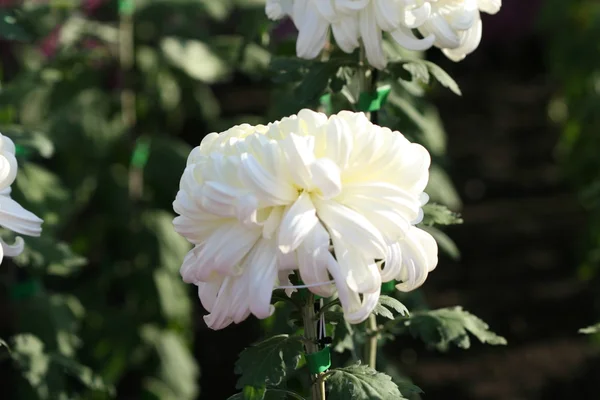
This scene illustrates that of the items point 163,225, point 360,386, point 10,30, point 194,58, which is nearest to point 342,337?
point 360,386

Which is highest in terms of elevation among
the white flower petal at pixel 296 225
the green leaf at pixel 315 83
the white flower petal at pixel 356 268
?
the white flower petal at pixel 296 225

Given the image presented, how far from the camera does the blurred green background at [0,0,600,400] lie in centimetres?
249

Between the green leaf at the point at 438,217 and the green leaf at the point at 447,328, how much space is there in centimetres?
18

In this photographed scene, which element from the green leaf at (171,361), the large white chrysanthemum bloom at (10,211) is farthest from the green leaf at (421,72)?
the green leaf at (171,361)

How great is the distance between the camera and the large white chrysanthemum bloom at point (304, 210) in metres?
1.25

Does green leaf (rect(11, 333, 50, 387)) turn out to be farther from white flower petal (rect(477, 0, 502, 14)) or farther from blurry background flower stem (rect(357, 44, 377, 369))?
white flower petal (rect(477, 0, 502, 14))

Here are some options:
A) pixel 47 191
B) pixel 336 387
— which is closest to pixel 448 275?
pixel 47 191

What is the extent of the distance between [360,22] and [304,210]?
52cm

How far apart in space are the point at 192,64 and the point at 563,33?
2.51m

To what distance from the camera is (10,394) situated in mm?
3646

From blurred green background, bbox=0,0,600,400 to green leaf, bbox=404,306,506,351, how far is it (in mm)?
419

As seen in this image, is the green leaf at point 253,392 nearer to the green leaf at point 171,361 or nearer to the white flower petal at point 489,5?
the white flower petal at point 489,5

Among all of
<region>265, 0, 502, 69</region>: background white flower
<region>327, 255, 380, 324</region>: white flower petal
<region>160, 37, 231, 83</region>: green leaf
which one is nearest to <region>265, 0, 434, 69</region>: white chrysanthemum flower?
<region>265, 0, 502, 69</region>: background white flower

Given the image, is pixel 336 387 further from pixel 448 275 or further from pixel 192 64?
pixel 448 275
